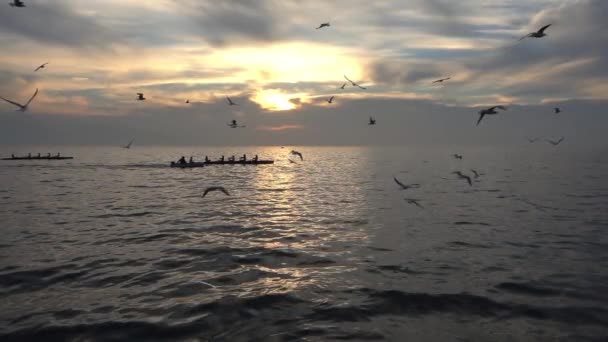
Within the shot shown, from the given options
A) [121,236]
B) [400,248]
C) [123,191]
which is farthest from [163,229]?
[123,191]

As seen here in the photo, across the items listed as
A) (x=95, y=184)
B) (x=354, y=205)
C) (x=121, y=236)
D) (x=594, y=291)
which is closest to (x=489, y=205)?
(x=354, y=205)

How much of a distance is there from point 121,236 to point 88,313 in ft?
40.6

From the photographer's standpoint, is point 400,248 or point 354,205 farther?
point 354,205

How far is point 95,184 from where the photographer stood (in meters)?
55.8

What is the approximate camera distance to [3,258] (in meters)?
19.4

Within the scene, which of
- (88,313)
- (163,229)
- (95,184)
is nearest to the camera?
(88,313)

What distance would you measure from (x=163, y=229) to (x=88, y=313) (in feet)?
46.2

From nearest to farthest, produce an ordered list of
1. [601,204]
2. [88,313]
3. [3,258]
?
1. [88,313]
2. [3,258]
3. [601,204]

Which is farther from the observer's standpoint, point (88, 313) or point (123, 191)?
point (123, 191)

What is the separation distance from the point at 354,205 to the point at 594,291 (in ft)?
79.8

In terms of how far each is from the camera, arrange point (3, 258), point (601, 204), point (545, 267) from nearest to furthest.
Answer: point (545, 267), point (3, 258), point (601, 204)

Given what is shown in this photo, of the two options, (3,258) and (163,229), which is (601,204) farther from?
(3,258)

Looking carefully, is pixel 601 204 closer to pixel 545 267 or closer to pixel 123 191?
pixel 545 267

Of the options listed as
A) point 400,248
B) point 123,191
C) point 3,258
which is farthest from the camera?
point 123,191
